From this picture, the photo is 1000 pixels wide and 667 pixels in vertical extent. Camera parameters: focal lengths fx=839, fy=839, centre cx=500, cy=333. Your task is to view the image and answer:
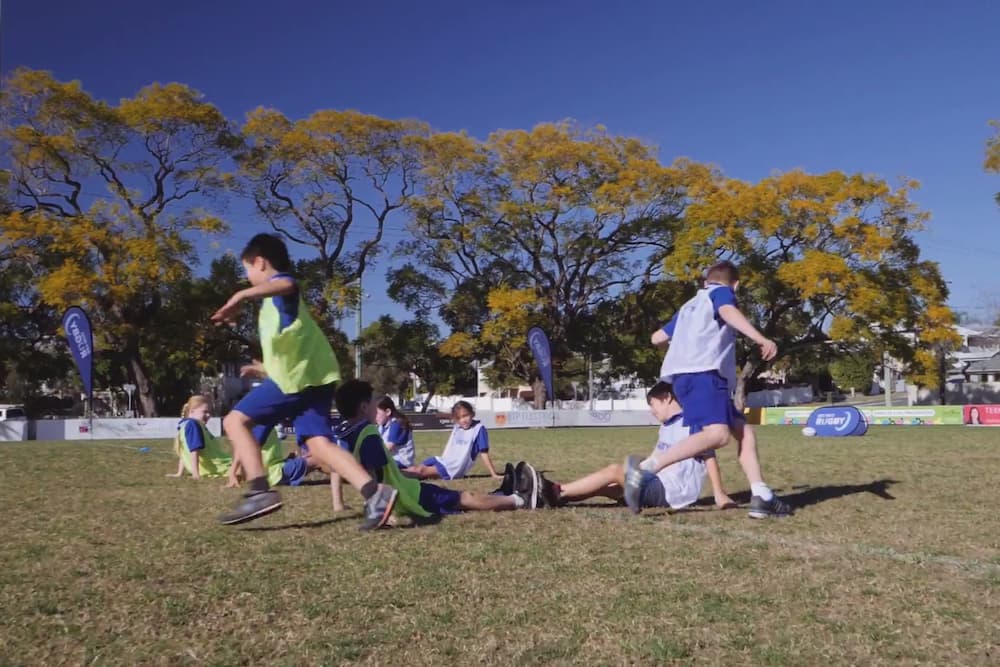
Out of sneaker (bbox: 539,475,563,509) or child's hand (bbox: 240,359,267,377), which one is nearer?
child's hand (bbox: 240,359,267,377)

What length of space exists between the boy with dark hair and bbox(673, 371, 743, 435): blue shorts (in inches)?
46.6

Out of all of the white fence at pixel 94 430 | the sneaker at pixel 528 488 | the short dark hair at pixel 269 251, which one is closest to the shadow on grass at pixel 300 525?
the sneaker at pixel 528 488

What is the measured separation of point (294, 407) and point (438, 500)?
4.14 ft

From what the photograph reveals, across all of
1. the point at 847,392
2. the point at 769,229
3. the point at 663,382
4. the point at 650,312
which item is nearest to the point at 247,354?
the point at 650,312

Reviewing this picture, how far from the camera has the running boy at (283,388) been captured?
477 centimetres

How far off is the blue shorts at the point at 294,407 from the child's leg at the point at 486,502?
1.11 m

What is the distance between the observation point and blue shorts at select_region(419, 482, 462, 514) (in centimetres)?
555

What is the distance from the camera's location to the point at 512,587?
3.62 m

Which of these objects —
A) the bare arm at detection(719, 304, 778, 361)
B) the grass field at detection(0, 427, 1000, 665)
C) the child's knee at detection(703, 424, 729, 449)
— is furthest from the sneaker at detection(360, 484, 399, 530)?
the bare arm at detection(719, 304, 778, 361)

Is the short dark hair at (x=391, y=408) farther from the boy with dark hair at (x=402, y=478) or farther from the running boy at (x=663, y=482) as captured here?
the running boy at (x=663, y=482)

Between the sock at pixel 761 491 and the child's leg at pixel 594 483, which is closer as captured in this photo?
the sock at pixel 761 491

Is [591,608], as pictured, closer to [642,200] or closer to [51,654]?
[51,654]

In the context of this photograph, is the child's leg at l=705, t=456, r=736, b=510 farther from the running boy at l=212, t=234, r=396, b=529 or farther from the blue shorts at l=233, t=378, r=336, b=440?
the blue shorts at l=233, t=378, r=336, b=440

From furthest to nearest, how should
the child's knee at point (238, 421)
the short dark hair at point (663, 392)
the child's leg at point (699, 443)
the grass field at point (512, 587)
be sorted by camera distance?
1. the short dark hair at point (663, 392)
2. the child's leg at point (699, 443)
3. the child's knee at point (238, 421)
4. the grass field at point (512, 587)
